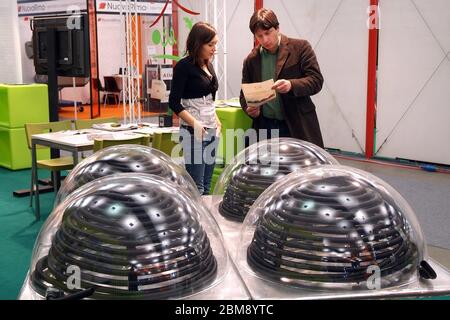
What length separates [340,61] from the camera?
30.8 feet

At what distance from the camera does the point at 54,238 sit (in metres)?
1.52

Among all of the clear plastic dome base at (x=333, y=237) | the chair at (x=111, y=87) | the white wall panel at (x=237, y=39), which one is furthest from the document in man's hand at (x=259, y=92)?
the chair at (x=111, y=87)

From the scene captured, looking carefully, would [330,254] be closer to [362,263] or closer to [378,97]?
[362,263]

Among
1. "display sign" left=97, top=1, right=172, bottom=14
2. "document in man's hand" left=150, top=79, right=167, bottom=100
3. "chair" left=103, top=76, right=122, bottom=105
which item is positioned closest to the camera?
"document in man's hand" left=150, top=79, right=167, bottom=100

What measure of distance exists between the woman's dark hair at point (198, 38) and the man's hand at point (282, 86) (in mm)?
774

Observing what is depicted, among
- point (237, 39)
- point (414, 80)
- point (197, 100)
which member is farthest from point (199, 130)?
point (237, 39)

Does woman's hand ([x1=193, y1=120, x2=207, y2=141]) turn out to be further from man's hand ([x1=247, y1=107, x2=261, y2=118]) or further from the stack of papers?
the stack of papers

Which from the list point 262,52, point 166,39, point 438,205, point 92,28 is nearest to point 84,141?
point 262,52

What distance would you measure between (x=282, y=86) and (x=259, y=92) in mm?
174

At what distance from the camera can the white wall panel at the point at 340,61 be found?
912 cm

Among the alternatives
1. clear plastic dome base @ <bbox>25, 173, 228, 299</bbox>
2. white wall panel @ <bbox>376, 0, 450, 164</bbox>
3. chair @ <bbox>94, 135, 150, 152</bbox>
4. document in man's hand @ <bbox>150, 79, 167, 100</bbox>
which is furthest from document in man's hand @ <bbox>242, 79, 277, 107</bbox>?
document in man's hand @ <bbox>150, 79, 167, 100</bbox>

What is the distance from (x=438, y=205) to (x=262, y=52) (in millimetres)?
3551

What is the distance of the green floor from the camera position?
14.3ft
